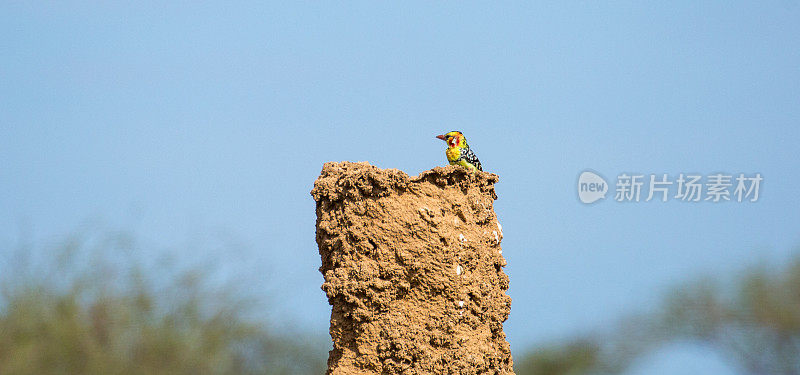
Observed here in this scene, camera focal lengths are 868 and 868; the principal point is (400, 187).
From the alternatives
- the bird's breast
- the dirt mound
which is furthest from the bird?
the dirt mound

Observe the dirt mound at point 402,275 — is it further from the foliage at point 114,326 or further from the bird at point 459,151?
the foliage at point 114,326

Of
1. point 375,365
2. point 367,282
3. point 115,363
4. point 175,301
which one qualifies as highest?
point 175,301

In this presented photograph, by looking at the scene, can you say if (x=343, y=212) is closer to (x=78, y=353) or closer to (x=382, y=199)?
(x=382, y=199)

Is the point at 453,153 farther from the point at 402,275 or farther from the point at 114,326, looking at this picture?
the point at 114,326

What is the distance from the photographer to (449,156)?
6.23 metres

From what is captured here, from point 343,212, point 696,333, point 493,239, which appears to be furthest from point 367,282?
point 696,333

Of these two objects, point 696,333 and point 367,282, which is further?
point 696,333

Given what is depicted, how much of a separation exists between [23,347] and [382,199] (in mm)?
8500

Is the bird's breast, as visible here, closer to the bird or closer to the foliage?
the bird

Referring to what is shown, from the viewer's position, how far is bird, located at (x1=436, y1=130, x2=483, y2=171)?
614 cm

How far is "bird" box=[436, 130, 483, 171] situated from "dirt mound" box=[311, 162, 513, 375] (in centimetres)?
116

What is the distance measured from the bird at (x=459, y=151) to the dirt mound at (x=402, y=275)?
3.81 feet

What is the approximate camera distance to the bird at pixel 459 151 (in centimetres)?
614

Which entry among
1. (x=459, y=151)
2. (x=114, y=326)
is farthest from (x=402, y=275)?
(x=114, y=326)
